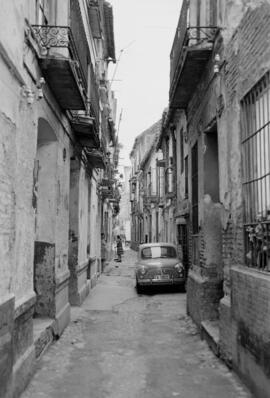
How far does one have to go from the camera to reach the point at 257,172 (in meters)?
5.28

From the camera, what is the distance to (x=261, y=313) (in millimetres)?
4664

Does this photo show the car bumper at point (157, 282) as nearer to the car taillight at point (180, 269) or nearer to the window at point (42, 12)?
the car taillight at point (180, 269)

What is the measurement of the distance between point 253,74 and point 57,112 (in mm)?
3771

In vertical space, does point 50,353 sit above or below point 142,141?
below

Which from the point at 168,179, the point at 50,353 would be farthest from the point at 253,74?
the point at 168,179

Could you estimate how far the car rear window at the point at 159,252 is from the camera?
14.7 metres

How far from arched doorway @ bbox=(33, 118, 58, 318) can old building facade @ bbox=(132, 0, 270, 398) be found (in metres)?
2.64

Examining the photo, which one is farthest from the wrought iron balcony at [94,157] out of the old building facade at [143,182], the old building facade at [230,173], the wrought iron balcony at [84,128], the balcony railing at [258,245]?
the old building facade at [143,182]

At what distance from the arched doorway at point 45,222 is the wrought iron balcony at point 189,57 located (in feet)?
8.60

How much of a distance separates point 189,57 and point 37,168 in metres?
3.23

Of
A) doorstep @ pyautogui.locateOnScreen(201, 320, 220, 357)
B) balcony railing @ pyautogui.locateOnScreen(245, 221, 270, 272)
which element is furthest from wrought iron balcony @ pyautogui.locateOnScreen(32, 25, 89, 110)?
doorstep @ pyautogui.locateOnScreen(201, 320, 220, 357)

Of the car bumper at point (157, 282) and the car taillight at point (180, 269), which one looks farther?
the car taillight at point (180, 269)

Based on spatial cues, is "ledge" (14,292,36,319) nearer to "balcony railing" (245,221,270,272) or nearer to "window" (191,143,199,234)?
"balcony railing" (245,221,270,272)

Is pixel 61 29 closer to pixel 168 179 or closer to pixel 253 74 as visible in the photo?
pixel 253 74
